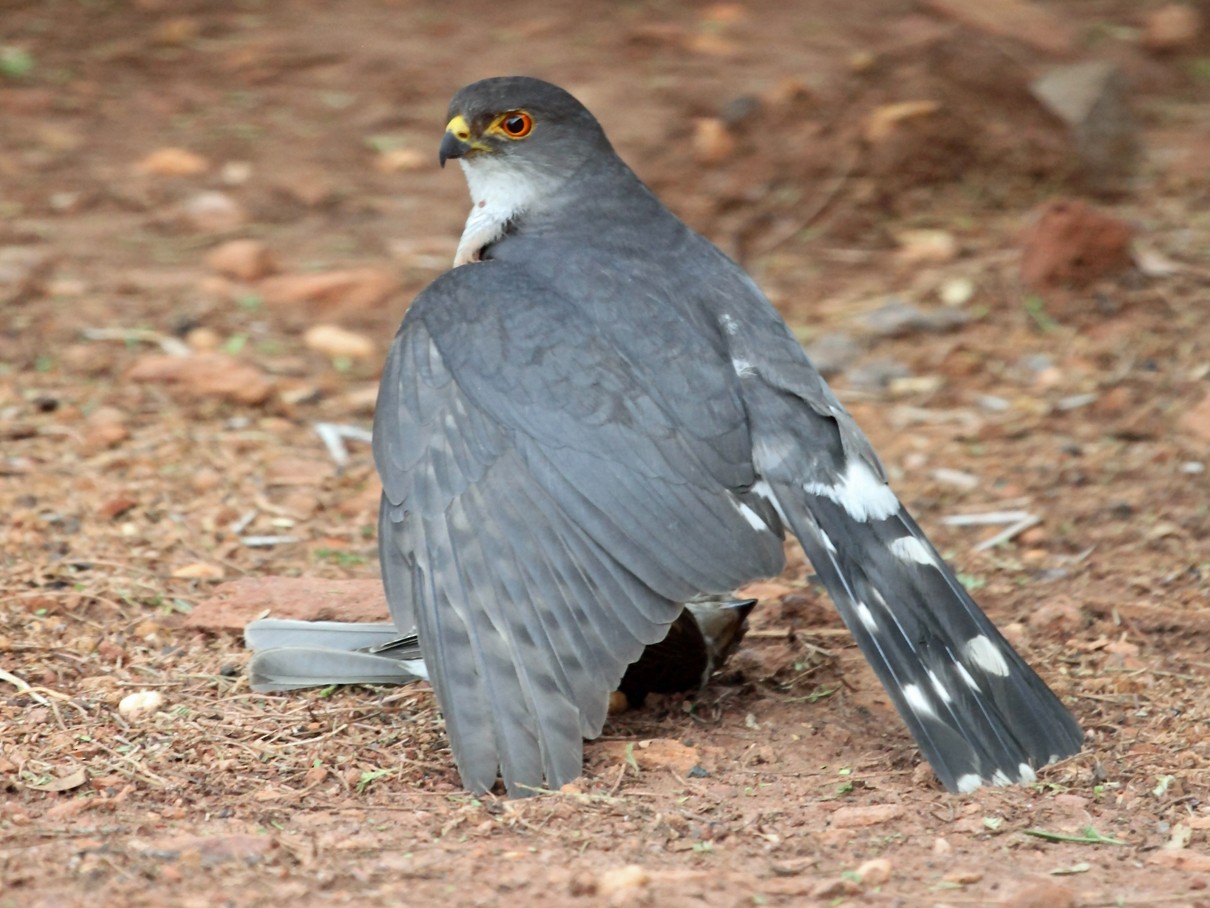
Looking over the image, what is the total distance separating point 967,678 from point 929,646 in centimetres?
13

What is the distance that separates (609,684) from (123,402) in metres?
3.43

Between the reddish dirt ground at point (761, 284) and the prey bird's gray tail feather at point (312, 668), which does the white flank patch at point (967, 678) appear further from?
the prey bird's gray tail feather at point (312, 668)

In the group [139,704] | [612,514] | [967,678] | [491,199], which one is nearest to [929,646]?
[967,678]

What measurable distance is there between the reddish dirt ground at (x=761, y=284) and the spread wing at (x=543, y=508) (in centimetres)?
26

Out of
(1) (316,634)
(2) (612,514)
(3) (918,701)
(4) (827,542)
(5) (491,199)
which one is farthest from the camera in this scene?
(5) (491,199)

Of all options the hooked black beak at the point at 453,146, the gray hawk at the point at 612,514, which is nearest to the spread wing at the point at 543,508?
the gray hawk at the point at 612,514

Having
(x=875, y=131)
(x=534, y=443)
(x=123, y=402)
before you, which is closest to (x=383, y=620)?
(x=534, y=443)

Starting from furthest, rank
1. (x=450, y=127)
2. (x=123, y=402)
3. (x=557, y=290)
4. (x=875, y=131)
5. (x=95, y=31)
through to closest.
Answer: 1. (x=95, y=31)
2. (x=875, y=131)
3. (x=123, y=402)
4. (x=450, y=127)
5. (x=557, y=290)

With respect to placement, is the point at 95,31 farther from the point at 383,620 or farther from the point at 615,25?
the point at 383,620

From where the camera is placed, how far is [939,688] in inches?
161

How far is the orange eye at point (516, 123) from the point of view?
5598 millimetres

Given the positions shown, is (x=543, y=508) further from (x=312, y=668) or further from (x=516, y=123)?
(x=516, y=123)

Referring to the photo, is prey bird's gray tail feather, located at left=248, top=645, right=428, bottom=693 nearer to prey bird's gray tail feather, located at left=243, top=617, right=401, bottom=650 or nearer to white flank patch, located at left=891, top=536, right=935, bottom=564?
prey bird's gray tail feather, located at left=243, top=617, right=401, bottom=650

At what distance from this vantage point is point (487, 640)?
13.3 feet
